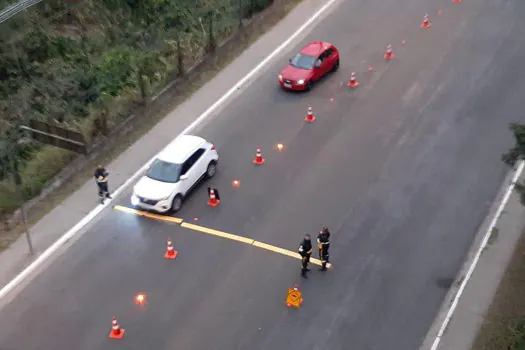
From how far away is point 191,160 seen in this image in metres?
21.4

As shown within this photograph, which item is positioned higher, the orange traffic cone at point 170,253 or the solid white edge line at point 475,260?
the solid white edge line at point 475,260

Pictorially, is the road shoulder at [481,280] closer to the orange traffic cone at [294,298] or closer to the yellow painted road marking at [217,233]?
the orange traffic cone at [294,298]

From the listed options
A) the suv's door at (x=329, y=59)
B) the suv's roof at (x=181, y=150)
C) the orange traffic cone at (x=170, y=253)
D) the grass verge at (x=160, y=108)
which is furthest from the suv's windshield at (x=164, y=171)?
the suv's door at (x=329, y=59)

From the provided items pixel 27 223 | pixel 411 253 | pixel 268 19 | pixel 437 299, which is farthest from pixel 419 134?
pixel 27 223

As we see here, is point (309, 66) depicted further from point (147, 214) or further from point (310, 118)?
point (147, 214)

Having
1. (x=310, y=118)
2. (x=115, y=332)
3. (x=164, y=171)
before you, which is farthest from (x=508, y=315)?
(x=310, y=118)

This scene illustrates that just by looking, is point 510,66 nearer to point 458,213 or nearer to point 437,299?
point 458,213

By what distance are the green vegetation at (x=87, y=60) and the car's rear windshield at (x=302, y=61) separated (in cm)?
380

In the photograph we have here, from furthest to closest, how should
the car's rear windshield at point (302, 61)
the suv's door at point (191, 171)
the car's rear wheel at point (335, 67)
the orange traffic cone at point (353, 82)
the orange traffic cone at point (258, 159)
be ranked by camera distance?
the car's rear wheel at point (335, 67)
the orange traffic cone at point (353, 82)
the car's rear windshield at point (302, 61)
the orange traffic cone at point (258, 159)
the suv's door at point (191, 171)

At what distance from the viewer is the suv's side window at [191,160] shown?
2112 cm

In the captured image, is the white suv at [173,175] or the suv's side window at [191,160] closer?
the white suv at [173,175]

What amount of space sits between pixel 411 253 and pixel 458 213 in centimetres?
249

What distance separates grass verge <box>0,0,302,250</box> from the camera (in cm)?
2097

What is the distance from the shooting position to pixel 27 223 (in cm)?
2056
